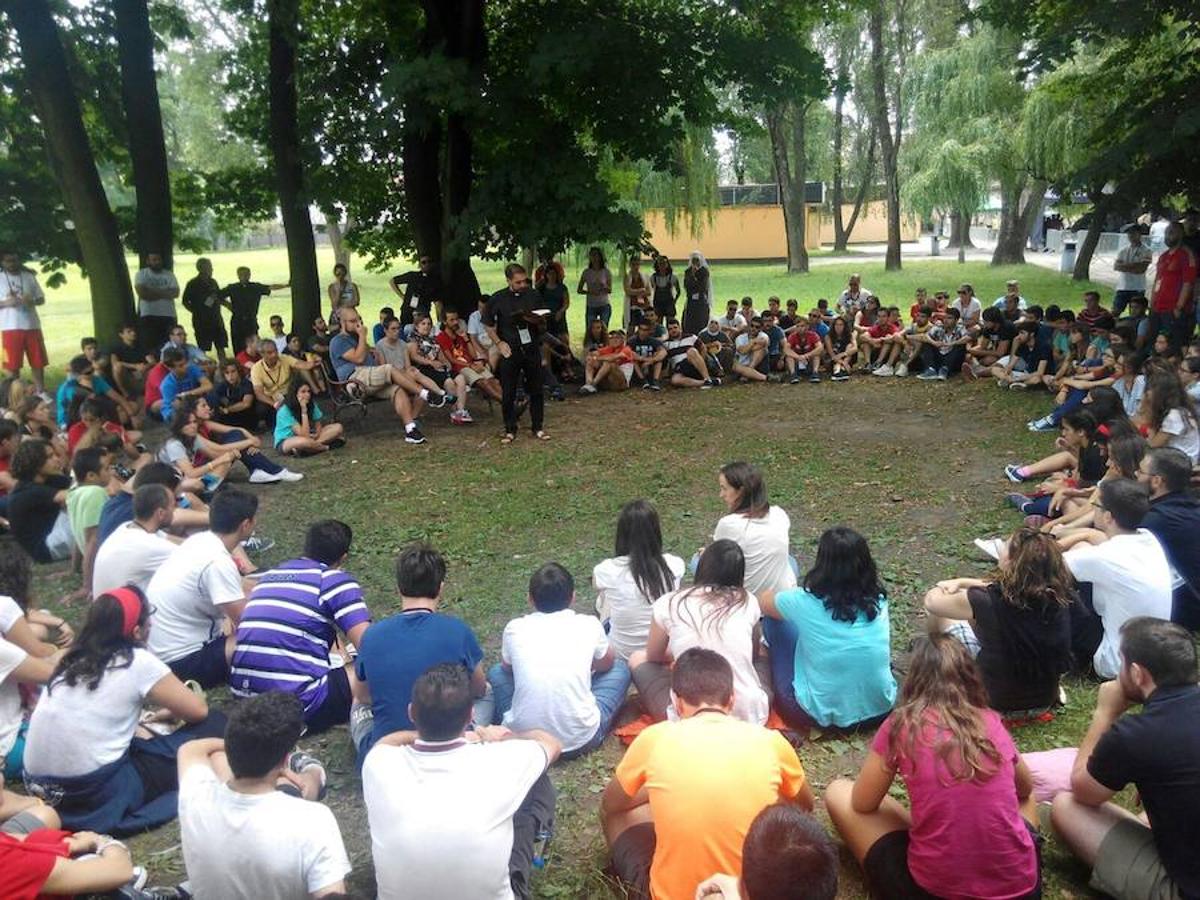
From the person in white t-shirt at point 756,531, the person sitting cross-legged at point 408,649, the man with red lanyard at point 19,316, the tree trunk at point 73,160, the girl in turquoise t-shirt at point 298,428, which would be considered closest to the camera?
the person sitting cross-legged at point 408,649

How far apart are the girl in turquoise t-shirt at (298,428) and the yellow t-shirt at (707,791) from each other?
→ 23.4ft

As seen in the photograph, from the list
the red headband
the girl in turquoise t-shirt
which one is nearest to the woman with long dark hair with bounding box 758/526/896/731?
the red headband

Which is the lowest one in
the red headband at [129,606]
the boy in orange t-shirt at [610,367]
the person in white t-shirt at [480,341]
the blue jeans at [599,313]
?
the red headband at [129,606]

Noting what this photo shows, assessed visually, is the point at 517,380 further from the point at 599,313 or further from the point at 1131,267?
the point at 1131,267

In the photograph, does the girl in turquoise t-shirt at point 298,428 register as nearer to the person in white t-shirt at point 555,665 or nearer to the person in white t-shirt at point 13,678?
the person in white t-shirt at point 13,678

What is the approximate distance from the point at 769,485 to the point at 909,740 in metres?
5.13

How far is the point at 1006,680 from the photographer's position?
13.0 ft

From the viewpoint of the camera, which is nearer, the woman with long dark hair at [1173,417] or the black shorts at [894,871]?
the black shorts at [894,871]

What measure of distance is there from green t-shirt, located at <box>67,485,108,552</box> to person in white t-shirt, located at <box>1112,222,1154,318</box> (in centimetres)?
1142

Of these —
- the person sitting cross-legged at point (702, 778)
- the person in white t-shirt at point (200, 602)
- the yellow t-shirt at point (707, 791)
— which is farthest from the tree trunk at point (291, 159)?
the yellow t-shirt at point (707, 791)

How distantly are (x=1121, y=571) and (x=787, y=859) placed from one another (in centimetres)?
285

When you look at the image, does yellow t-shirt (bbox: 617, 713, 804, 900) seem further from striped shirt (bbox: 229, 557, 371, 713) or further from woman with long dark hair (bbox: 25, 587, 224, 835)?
woman with long dark hair (bbox: 25, 587, 224, 835)

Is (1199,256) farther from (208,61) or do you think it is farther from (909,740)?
(208,61)

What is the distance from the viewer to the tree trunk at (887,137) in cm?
2736
